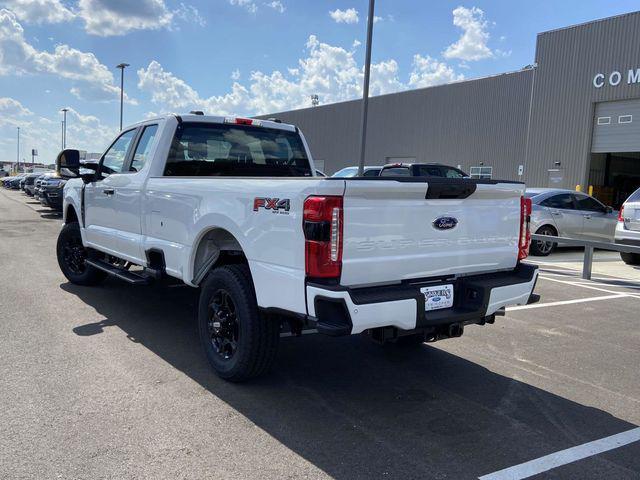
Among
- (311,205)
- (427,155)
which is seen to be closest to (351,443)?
(311,205)

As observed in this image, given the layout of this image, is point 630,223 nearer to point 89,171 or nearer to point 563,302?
point 563,302

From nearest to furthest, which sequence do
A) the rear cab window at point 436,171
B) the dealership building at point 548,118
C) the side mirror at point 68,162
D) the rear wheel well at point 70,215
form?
the side mirror at point 68,162
the rear wheel well at point 70,215
the rear cab window at point 436,171
the dealership building at point 548,118

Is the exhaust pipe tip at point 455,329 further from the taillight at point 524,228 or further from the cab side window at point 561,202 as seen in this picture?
the cab side window at point 561,202

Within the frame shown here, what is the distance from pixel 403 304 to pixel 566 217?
1116cm

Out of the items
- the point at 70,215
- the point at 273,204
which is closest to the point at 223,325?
the point at 273,204

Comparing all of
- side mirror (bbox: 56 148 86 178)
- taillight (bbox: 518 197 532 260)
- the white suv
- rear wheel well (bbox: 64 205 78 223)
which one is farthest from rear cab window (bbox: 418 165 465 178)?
taillight (bbox: 518 197 532 260)

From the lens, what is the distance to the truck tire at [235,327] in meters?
3.98

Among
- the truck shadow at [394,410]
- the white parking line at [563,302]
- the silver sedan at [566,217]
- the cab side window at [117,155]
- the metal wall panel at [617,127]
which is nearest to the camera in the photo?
the truck shadow at [394,410]

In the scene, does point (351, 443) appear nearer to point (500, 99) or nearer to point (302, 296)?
point (302, 296)

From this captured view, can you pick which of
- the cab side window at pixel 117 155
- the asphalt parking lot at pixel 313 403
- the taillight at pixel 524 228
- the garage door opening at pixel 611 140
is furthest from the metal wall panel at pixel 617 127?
the cab side window at pixel 117 155

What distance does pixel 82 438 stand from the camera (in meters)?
3.34

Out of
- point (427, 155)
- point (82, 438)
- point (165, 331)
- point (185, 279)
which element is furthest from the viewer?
point (427, 155)

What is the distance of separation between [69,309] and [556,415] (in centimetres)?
519

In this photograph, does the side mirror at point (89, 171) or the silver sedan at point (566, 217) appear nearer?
the side mirror at point (89, 171)
